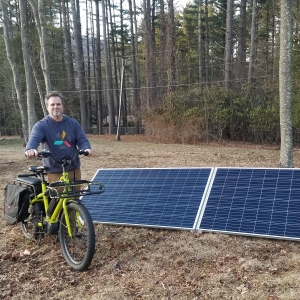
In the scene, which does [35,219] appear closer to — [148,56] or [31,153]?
[31,153]

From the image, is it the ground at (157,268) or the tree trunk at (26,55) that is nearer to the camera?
the ground at (157,268)

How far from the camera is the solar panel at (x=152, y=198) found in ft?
14.8

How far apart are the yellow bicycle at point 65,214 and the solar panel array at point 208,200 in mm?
952

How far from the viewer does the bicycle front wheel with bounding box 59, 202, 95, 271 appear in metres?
3.36

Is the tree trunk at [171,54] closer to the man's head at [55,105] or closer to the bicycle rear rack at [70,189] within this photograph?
the man's head at [55,105]

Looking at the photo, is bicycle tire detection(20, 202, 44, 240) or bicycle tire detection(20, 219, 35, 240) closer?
bicycle tire detection(20, 202, 44, 240)

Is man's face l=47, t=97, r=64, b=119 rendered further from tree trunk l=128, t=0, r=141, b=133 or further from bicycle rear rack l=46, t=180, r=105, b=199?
tree trunk l=128, t=0, r=141, b=133

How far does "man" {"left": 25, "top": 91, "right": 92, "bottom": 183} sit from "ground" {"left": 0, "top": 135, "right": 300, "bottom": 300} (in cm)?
107

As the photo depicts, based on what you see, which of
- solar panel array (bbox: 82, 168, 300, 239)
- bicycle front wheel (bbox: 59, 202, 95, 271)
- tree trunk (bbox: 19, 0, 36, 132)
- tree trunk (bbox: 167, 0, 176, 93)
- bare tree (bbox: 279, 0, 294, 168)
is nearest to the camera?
bicycle front wheel (bbox: 59, 202, 95, 271)

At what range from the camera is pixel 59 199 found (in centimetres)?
378

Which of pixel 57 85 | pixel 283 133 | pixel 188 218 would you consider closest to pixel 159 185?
pixel 188 218

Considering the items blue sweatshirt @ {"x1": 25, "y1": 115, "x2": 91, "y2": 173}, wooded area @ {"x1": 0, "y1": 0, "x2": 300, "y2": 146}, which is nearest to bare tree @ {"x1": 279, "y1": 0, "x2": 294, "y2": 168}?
wooded area @ {"x1": 0, "y1": 0, "x2": 300, "y2": 146}

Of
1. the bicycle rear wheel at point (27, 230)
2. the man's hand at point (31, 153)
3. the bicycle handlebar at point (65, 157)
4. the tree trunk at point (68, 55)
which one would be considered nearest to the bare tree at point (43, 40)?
the bicycle rear wheel at point (27, 230)

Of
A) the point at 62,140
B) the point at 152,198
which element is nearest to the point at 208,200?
the point at 152,198
